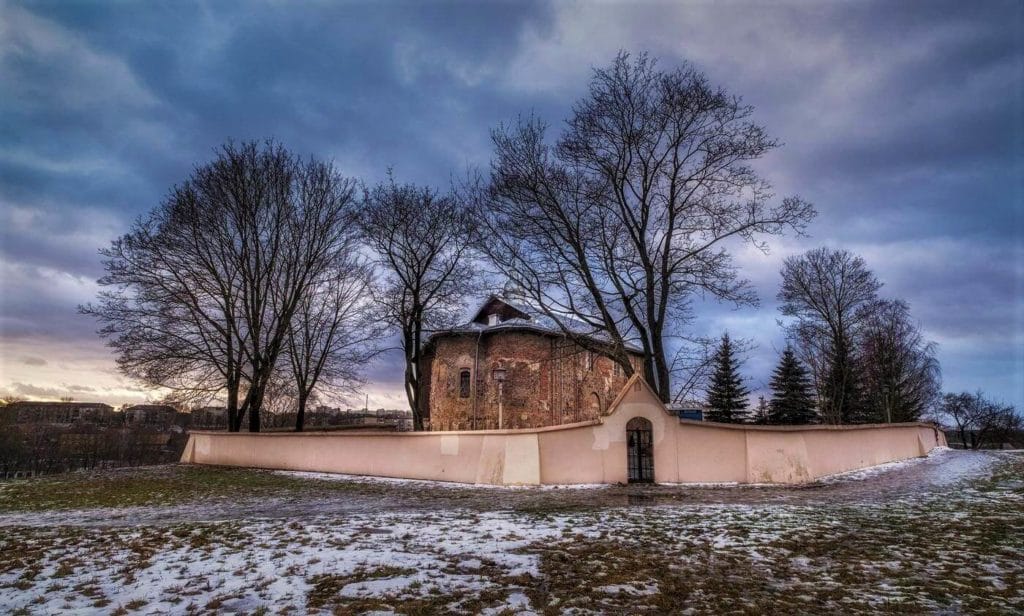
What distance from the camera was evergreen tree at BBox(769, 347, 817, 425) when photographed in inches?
1446

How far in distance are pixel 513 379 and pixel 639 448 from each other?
16478 millimetres

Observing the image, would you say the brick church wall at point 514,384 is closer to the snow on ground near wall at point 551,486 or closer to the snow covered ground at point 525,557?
the snow on ground near wall at point 551,486

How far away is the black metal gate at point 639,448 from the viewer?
1496 cm

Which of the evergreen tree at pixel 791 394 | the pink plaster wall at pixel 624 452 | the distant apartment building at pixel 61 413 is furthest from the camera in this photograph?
the distant apartment building at pixel 61 413

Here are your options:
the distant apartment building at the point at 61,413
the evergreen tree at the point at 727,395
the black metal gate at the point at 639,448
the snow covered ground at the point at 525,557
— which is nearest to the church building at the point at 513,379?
the evergreen tree at the point at 727,395

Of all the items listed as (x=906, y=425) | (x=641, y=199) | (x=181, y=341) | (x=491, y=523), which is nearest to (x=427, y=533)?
(x=491, y=523)

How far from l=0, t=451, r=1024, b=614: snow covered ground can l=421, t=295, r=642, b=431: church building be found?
20.1m

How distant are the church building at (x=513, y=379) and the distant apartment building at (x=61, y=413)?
145 feet

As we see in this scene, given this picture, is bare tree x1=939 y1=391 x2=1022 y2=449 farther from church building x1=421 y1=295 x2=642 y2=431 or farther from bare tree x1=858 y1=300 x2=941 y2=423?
church building x1=421 y1=295 x2=642 y2=431

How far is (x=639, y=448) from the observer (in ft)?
49.4

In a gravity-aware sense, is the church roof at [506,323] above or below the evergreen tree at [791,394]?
above

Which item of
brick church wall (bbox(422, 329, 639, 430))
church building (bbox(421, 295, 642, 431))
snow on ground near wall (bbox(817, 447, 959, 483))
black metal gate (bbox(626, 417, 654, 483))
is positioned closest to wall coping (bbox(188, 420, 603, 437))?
black metal gate (bbox(626, 417, 654, 483))

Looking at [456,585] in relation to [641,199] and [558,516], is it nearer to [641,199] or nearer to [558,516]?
[558,516]

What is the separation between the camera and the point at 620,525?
806 centimetres
